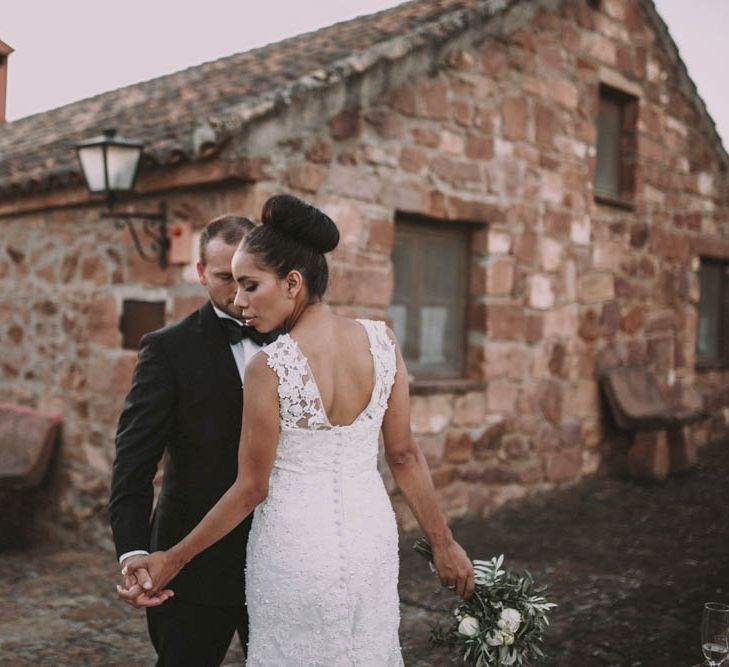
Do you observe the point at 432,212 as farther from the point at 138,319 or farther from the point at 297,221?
the point at 297,221

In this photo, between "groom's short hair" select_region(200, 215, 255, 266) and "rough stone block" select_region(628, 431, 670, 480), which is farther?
"rough stone block" select_region(628, 431, 670, 480)

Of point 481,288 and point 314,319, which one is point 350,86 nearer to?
point 481,288

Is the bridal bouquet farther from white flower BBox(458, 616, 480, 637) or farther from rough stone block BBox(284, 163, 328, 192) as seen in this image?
rough stone block BBox(284, 163, 328, 192)

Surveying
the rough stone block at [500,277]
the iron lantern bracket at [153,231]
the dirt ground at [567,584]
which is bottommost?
the dirt ground at [567,584]

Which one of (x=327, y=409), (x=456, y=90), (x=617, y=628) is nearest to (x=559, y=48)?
(x=456, y=90)

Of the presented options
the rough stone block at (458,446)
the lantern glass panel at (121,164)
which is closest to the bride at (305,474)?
the lantern glass panel at (121,164)

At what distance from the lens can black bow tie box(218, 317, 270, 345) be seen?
2463mm

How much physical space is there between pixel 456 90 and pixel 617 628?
3.73 m

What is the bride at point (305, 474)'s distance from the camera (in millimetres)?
2068

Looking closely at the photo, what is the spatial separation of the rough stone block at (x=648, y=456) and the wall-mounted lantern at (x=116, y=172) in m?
4.48

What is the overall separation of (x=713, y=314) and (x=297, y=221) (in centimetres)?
878

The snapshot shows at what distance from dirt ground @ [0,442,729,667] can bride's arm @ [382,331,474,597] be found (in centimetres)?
160

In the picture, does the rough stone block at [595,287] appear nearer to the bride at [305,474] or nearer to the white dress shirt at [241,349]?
the white dress shirt at [241,349]

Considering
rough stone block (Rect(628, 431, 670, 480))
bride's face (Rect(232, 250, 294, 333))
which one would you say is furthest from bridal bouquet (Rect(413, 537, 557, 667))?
rough stone block (Rect(628, 431, 670, 480))
